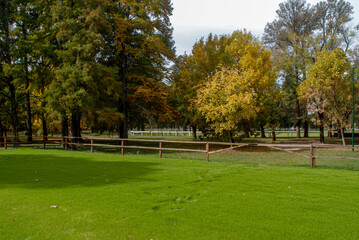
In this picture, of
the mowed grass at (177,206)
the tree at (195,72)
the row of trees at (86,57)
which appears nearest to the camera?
the mowed grass at (177,206)

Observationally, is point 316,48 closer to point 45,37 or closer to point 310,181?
point 310,181

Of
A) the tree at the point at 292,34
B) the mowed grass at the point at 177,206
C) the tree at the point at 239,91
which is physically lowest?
the mowed grass at the point at 177,206

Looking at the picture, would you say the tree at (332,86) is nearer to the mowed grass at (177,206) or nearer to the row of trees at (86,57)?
the row of trees at (86,57)

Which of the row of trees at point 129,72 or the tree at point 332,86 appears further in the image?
the tree at point 332,86

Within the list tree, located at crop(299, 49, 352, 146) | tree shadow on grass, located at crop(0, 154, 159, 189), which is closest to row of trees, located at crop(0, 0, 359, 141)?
tree, located at crop(299, 49, 352, 146)

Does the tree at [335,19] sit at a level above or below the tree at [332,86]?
above

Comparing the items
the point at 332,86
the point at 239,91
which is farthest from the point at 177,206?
the point at 332,86

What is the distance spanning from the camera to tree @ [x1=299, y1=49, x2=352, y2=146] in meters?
21.6

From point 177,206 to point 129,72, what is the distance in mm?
20469

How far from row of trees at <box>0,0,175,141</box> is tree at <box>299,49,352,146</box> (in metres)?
12.7

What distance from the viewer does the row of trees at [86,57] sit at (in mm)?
18453

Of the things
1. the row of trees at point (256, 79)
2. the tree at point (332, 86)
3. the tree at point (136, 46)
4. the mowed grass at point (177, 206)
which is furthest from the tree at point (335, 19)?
the mowed grass at point (177, 206)

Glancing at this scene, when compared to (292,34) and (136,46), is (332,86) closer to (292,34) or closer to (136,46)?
(292,34)

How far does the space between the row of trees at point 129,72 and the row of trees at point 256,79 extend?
9 cm
